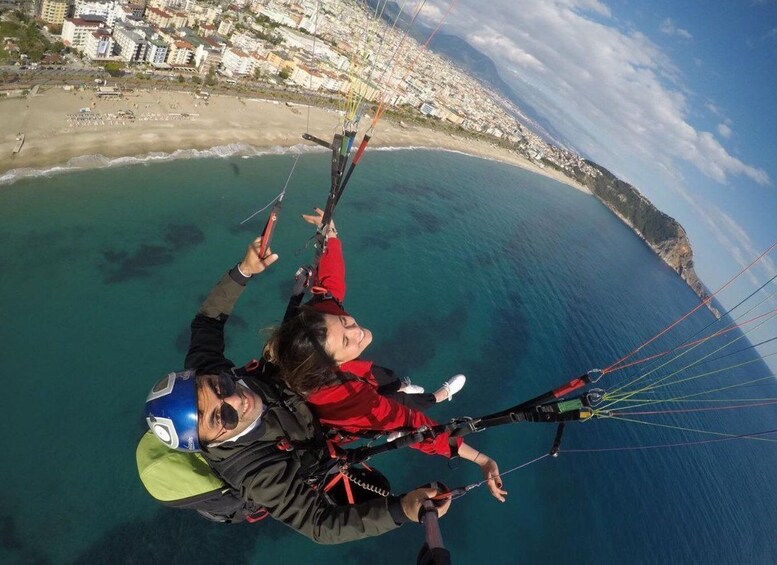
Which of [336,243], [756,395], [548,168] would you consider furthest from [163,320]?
[548,168]

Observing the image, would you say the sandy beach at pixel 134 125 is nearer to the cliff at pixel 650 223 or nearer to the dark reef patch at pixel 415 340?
the dark reef patch at pixel 415 340

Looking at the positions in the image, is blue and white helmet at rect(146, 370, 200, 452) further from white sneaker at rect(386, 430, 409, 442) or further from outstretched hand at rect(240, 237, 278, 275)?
white sneaker at rect(386, 430, 409, 442)

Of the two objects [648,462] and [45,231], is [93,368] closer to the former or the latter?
[45,231]

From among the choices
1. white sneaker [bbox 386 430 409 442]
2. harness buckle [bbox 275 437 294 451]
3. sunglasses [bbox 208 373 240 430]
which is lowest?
white sneaker [bbox 386 430 409 442]

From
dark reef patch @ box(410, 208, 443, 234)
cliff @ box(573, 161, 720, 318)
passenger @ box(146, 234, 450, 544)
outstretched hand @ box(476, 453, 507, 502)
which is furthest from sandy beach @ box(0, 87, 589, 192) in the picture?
cliff @ box(573, 161, 720, 318)

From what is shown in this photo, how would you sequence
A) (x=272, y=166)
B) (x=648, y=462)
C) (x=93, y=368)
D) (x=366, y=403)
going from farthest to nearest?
(x=272, y=166) < (x=648, y=462) < (x=93, y=368) < (x=366, y=403)

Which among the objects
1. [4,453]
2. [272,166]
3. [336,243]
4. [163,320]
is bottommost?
[4,453]

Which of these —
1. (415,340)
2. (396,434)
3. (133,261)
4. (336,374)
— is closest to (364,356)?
(415,340)

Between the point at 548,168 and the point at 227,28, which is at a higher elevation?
the point at 548,168
